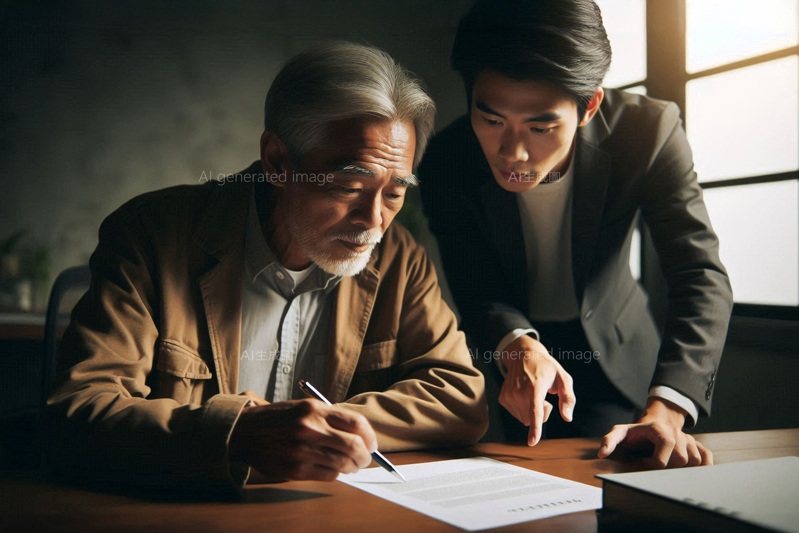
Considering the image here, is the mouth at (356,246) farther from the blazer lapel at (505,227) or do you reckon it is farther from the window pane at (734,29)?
the window pane at (734,29)

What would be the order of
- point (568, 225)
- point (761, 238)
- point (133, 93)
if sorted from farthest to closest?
point (133, 93) < point (761, 238) < point (568, 225)

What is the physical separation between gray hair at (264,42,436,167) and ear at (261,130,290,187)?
1 cm

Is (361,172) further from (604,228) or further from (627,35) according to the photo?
(627,35)

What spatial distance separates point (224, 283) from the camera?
4.52ft

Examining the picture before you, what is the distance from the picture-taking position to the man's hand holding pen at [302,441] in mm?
910

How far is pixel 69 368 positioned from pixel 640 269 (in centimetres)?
205

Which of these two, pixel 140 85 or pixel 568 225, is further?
pixel 140 85

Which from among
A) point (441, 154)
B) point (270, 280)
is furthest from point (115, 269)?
point (441, 154)

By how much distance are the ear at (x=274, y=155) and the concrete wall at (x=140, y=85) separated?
2.51 m

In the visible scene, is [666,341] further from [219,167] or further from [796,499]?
[219,167]

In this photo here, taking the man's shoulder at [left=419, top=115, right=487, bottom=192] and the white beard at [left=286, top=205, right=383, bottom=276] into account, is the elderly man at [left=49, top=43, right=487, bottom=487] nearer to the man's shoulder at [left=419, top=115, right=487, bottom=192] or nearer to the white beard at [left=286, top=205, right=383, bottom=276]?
the white beard at [left=286, top=205, right=383, bottom=276]

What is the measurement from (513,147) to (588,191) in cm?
29

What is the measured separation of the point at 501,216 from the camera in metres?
1.79

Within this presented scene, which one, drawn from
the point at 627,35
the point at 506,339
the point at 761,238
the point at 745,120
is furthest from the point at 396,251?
the point at 627,35
